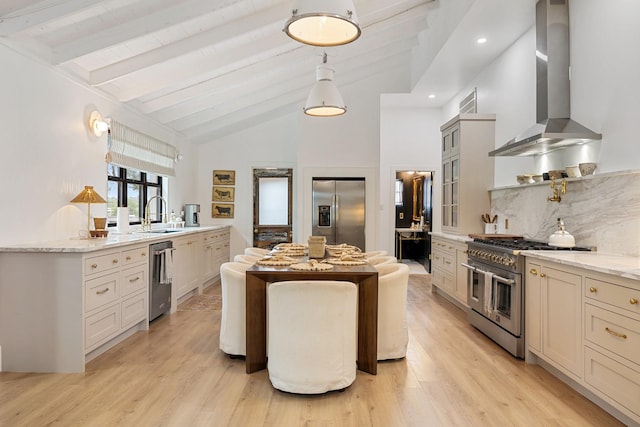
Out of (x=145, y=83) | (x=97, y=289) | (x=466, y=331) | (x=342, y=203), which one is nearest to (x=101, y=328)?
(x=97, y=289)

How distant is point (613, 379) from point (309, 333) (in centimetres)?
171

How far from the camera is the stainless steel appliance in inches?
164

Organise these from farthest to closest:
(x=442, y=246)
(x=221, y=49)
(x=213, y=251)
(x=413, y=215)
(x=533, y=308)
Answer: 1. (x=413, y=215)
2. (x=213, y=251)
3. (x=442, y=246)
4. (x=221, y=49)
5. (x=533, y=308)

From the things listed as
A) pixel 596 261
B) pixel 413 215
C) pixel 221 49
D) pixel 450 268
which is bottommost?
pixel 450 268

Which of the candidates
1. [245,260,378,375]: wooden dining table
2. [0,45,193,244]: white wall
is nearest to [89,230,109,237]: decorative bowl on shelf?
[0,45,193,244]: white wall

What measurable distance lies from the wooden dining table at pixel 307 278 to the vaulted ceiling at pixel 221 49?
93.1 inches

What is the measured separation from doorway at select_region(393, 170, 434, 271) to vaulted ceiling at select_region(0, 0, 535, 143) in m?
2.37

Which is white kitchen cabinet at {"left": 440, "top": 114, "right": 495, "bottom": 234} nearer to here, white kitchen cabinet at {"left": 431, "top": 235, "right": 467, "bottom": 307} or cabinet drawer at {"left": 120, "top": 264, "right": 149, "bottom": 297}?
white kitchen cabinet at {"left": 431, "top": 235, "right": 467, "bottom": 307}

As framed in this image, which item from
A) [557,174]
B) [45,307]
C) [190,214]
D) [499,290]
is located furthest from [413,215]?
[45,307]

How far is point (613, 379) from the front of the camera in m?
2.27

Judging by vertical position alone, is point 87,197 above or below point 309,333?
above

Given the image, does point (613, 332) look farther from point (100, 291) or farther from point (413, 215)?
point (413, 215)

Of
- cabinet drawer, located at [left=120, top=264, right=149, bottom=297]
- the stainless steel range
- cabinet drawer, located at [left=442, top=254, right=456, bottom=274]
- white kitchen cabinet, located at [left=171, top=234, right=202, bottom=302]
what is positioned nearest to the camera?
the stainless steel range

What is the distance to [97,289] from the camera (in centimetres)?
319
